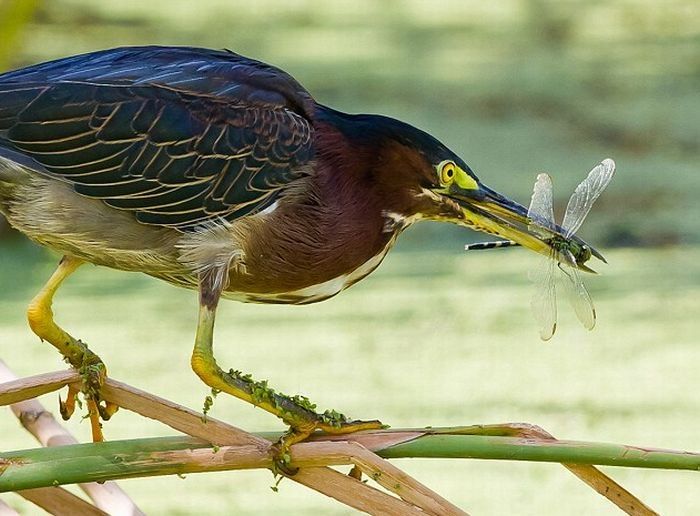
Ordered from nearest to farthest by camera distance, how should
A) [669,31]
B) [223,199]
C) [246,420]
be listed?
[223,199] < [246,420] < [669,31]

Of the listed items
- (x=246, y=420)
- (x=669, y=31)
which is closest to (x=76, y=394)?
(x=246, y=420)

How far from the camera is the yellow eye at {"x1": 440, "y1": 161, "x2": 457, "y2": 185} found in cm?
155

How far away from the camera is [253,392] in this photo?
1.47 m

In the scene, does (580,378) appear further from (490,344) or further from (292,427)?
(292,427)

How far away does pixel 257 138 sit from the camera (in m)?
1.53

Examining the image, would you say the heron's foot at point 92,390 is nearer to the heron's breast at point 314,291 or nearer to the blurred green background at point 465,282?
the heron's breast at point 314,291

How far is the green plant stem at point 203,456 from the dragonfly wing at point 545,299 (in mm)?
282

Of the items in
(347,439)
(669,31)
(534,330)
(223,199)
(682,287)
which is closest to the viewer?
(347,439)

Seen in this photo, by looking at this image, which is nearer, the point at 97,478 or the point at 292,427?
the point at 97,478

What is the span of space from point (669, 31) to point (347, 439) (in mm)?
3300

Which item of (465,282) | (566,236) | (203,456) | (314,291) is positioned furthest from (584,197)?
(465,282)

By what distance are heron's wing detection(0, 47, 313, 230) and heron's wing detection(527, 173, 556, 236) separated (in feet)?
0.77

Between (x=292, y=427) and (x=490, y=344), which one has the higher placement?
(x=490, y=344)

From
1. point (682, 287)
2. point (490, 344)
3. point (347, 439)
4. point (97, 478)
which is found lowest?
point (97, 478)
